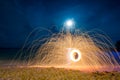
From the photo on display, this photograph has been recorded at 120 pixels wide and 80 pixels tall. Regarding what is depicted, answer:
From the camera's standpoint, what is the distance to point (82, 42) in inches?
834

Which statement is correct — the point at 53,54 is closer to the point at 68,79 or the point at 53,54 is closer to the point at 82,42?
the point at 82,42

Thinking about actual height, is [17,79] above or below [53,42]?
below

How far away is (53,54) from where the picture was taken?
22484 mm

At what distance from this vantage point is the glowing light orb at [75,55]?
899 inches

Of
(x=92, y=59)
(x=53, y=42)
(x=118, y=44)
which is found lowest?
(x=92, y=59)

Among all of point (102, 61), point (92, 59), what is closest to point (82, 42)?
point (92, 59)

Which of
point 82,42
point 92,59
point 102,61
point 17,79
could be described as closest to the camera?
point 17,79

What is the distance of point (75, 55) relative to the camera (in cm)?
2412

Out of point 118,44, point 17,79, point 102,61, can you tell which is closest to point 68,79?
point 17,79

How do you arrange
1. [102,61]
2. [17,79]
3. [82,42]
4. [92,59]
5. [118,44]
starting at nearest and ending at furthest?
[17,79], [82,42], [92,59], [102,61], [118,44]

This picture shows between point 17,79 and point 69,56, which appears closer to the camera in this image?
point 17,79

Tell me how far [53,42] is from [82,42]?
2.87 metres

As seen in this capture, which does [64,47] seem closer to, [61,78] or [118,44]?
[61,78]

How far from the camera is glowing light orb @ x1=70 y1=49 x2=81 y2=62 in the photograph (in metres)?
22.8
